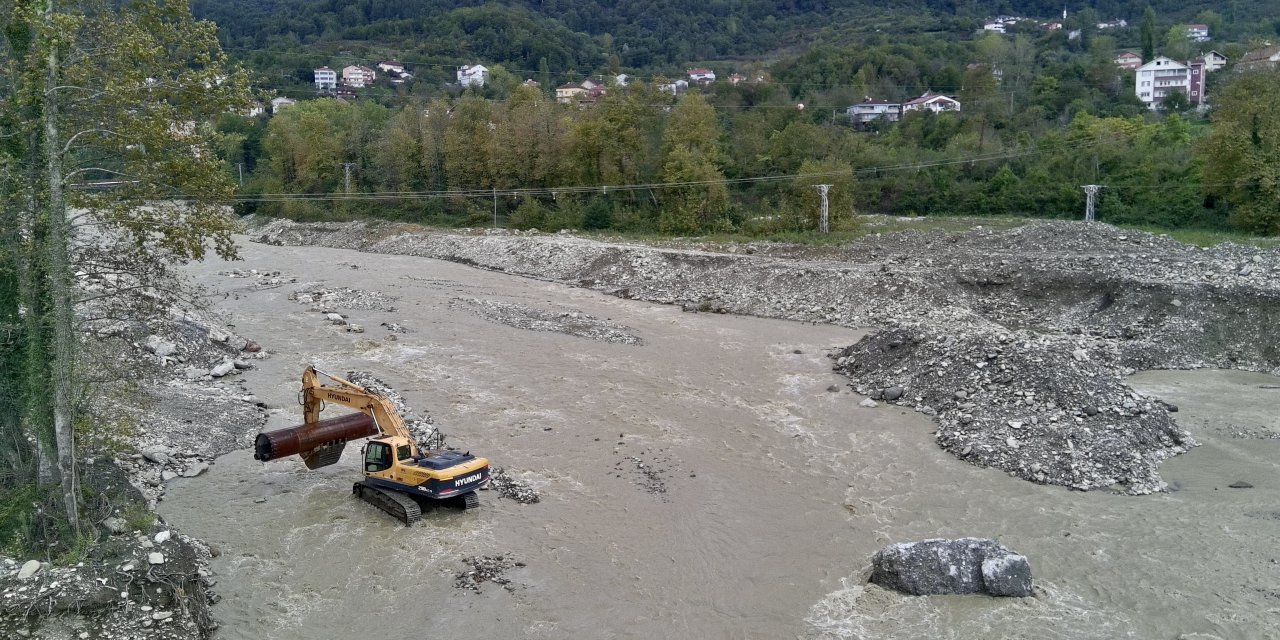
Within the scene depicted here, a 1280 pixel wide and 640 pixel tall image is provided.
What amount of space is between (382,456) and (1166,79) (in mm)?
86971

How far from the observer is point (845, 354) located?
2262 cm

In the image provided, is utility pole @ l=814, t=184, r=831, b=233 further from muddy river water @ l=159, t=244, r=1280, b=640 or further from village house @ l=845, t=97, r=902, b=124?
village house @ l=845, t=97, r=902, b=124

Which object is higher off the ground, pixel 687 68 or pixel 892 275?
pixel 687 68

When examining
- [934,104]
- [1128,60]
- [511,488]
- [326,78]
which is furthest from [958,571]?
[326,78]

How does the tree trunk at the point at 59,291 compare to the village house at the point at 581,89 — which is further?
the village house at the point at 581,89

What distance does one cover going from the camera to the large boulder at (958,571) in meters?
11.3

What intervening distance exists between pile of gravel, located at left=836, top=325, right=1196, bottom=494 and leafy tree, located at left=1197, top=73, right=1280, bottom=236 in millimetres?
22453

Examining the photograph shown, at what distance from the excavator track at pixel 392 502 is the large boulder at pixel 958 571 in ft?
22.7

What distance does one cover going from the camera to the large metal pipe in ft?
44.4

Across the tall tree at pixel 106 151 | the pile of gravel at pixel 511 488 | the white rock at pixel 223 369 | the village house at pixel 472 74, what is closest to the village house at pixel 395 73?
the village house at pixel 472 74

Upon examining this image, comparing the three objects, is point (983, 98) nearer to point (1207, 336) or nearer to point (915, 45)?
point (915, 45)

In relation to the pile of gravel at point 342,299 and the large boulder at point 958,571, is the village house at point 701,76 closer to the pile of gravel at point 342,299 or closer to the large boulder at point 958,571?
the pile of gravel at point 342,299

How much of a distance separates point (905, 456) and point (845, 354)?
639 centimetres

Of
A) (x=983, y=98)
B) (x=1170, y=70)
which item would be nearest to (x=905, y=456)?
(x=983, y=98)
